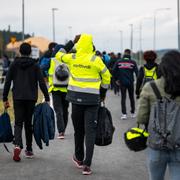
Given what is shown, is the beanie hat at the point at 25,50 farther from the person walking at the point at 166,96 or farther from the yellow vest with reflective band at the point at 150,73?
the person walking at the point at 166,96

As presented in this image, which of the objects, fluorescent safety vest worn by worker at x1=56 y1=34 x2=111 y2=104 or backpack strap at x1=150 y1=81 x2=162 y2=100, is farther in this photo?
fluorescent safety vest worn by worker at x1=56 y1=34 x2=111 y2=104

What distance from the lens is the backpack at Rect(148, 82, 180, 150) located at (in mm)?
4211

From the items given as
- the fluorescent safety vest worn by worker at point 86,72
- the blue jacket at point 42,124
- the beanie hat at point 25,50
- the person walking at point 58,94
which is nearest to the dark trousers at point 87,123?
the fluorescent safety vest worn by worker at point 86,72

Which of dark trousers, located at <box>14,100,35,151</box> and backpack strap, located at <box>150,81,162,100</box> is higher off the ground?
backpack strap, located at <box>150,81,162,100</box>

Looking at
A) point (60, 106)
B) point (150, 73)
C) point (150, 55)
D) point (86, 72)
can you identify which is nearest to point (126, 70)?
point (150, 73)

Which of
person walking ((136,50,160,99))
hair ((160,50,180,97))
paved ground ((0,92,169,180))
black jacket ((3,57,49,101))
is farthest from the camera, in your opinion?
person walking ((136,50,160,99))

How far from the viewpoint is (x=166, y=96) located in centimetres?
427

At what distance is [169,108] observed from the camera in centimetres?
422

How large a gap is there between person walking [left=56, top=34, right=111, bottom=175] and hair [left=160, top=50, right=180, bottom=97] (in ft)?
9.11

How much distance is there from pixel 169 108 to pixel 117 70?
9781 mm

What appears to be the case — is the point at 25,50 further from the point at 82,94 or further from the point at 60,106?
the point at 60,106

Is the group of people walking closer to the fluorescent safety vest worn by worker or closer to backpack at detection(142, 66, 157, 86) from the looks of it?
the fluorescent safety vest worn by worker

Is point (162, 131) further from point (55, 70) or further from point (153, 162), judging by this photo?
point (55, 70)

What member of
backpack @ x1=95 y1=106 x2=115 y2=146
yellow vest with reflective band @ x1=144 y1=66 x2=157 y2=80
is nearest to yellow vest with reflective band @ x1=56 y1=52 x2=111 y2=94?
backpack @ x1=95 y1=106 x2=115 y2=146
